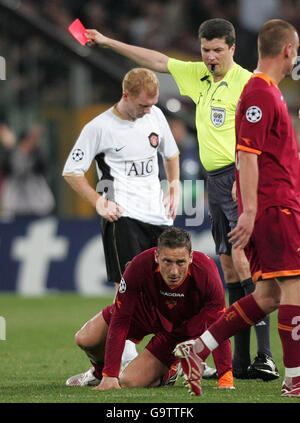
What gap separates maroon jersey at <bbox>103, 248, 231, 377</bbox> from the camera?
640cm

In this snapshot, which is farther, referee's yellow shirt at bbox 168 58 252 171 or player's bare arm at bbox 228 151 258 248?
referee's yellow shirt at bbox 168 58 252 171

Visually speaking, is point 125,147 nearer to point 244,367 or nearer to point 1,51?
point 244,367

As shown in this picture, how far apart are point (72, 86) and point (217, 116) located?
31.2 feet

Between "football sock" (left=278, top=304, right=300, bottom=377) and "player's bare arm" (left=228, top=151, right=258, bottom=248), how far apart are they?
475 millimetres

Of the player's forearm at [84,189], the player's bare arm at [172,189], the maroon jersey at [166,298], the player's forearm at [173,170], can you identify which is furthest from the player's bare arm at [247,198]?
the player's forearm at [173,170]

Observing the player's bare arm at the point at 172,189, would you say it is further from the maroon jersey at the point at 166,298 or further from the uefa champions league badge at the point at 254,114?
the uefa champions league badge at the point at 254,114

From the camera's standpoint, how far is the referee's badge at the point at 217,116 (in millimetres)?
7395

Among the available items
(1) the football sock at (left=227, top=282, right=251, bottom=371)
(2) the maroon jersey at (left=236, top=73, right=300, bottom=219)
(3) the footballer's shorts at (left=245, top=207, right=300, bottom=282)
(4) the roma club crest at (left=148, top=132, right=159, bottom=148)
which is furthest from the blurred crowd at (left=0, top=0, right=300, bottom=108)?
(3) the footballer's shorts at (left=245, top=207, right=300, bottom=282)

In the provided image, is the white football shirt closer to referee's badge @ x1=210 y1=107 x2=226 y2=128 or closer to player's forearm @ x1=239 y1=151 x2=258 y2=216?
referee's badge @ x1=210 y1=107 x2=226 y2=128

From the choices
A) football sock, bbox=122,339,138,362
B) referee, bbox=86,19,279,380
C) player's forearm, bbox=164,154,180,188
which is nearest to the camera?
referee, bbox=86,19,279,380

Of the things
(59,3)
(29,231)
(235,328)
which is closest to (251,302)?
(235,328)

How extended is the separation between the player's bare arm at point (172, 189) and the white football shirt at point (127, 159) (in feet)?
0.22

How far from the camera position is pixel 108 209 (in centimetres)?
774

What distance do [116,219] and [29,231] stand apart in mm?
6475
